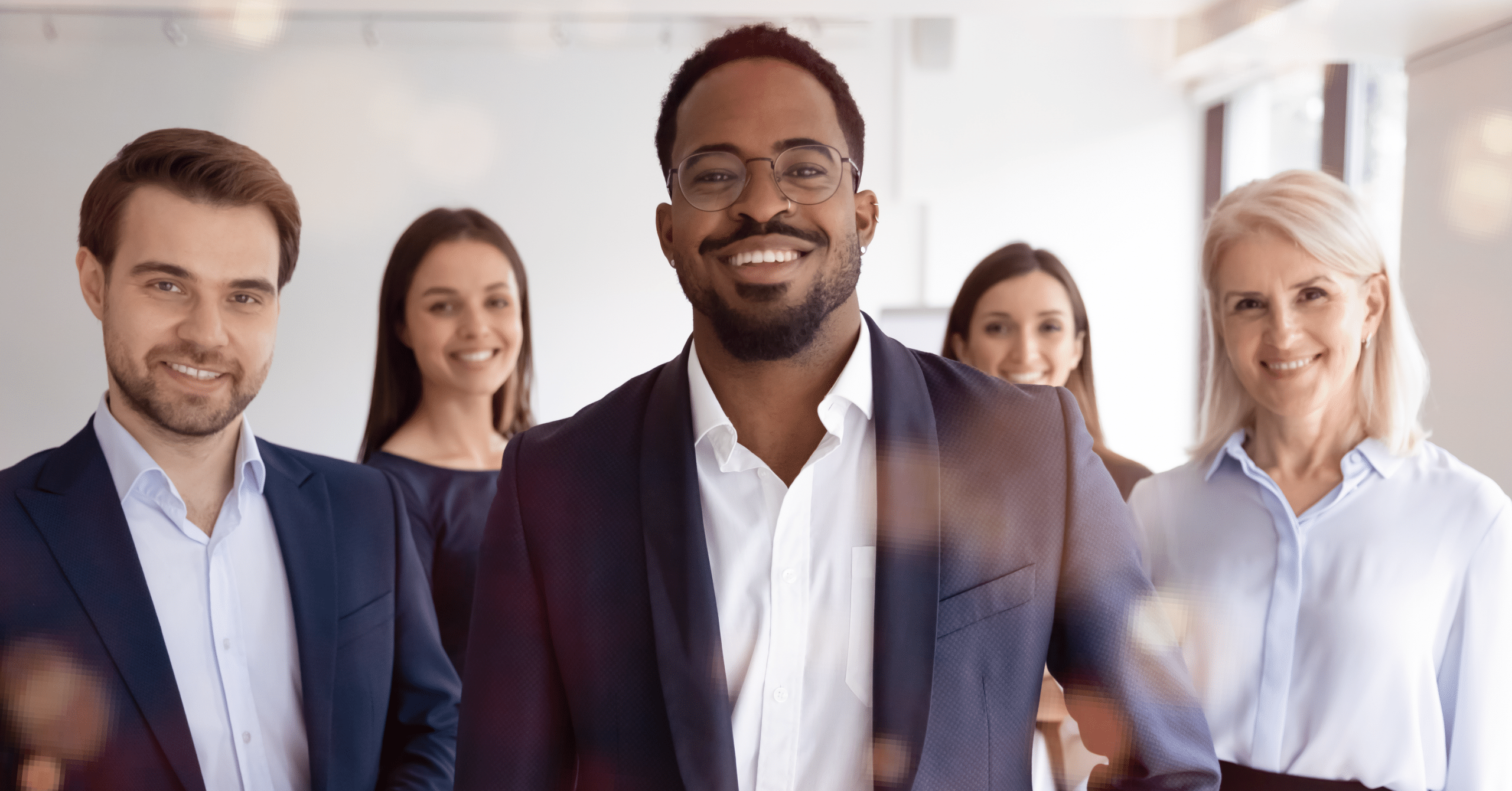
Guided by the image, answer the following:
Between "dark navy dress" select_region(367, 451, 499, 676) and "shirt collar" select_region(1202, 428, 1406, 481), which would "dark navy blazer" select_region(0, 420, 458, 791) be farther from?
"shirt collar" select_region(1202, 428, 1406, 481)


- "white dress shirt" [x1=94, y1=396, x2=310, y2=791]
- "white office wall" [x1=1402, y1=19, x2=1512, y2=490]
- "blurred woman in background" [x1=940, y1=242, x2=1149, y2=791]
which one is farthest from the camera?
"white office wall" [x1=1402, y1=19, x2=1512, y2=490]

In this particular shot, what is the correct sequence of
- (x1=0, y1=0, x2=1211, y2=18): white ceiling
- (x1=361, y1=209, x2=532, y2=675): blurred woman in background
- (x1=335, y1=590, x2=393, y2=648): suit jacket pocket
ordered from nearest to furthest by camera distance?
(x1=335, y1=590, x2=393, y2=648): suit jacket pocket → (x1=361, y1=209, x2=532, y2=675): blurred woman in background → (x1=0, y1=0, x2=1211, y2=18): white ceiling

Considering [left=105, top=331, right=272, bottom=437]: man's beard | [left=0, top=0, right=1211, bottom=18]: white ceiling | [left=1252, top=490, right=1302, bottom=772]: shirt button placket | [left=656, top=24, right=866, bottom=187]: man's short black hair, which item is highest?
[left=0, top=0, right=1211, bottom=18]: white ceiling

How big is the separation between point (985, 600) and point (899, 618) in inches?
4.3

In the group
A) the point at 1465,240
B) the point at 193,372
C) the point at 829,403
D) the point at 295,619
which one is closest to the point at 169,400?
the point at 193,372

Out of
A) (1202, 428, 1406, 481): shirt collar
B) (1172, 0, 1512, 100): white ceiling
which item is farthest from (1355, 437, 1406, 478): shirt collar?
(1172, 0, 1512, 100): white ceiling

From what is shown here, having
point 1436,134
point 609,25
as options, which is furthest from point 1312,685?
Result: point 609,25

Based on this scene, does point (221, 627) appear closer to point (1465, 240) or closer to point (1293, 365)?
point (1293, 365)

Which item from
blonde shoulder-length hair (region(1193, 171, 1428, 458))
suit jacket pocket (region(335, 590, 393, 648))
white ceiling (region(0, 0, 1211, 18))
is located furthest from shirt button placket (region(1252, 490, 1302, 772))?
white ceiling (region(0, 0, 1211, 18))

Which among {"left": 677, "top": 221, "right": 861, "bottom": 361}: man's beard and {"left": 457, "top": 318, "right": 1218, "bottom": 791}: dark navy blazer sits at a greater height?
{"left": 677, "top": 221, "right": 861, "bottom": 361}: man's beard

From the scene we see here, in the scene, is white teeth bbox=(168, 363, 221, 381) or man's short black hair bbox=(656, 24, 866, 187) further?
white teeth bbox=(168, 363, 221, 381)

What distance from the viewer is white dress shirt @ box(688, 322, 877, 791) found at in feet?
4.23

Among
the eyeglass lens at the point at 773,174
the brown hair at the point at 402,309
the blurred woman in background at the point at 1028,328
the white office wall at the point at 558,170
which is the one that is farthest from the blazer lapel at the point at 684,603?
the white office wall at the point at 558,170

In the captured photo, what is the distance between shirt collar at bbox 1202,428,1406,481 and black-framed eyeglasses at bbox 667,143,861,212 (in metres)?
1.20
